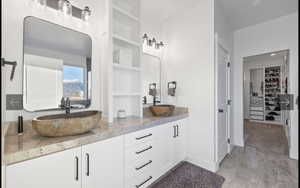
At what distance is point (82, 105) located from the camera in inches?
69.5

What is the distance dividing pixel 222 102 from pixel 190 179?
1426mm

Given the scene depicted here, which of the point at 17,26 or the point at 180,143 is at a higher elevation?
the point at 17,26

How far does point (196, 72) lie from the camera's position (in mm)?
2480

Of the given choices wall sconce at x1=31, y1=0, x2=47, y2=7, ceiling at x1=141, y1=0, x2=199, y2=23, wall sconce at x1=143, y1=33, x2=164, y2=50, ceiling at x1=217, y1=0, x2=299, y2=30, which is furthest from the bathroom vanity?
ceiling at x1=217, y1=0, x2=299, y2=30

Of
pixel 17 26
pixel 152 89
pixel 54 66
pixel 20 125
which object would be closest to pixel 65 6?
pixel 17 26

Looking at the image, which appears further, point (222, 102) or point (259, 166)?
point (222, 102)

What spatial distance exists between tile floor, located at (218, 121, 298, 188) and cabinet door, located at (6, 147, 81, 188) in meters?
1.85

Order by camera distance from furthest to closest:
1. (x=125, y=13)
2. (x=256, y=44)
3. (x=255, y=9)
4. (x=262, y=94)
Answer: (x=262, y=94)
(x=256, y=44)
(x=255, y=9)
(x=125, y=13)

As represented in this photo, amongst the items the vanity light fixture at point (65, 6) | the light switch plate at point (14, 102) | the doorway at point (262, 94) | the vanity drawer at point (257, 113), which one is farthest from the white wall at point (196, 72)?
the vanity drawer at point (257, 113)

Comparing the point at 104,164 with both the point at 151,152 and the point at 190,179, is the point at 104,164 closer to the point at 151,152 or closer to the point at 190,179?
the point at 151,152

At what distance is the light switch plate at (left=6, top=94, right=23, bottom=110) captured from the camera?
1.28 m

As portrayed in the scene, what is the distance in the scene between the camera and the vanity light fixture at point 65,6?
1.55 meters

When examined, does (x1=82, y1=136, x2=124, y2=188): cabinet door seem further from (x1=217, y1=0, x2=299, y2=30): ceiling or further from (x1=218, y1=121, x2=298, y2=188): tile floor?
(x1=217, y1=0, x2=299, y2=30): ceiling

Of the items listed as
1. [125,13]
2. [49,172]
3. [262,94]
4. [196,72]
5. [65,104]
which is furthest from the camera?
[262,94]
